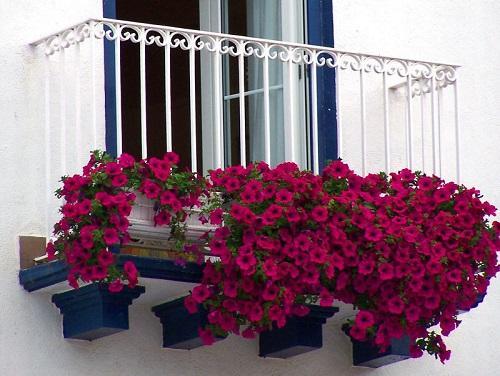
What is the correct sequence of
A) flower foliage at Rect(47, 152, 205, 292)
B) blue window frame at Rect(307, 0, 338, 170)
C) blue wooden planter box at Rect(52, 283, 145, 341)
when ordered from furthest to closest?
1. blue window frame at Rect(307, 0, 338, 170)
2. blue wooden planter box at Rect(52, 283, 145, 341)
3. flower foliage at Rect(47, 152, 205, 292)

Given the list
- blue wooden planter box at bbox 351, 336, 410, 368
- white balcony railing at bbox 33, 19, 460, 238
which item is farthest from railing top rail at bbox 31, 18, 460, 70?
blue wooden planter box at bbox 351, 336, 410, 368

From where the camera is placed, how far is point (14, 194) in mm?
7809

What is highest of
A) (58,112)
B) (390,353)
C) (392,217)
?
(58,112)

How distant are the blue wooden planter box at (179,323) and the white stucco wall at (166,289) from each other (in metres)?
0.06

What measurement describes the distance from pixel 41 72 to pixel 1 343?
4.33 feet

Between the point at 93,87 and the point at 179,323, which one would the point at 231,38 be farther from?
the point at 179,323

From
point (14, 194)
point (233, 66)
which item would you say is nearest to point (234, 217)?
point (14, 194)

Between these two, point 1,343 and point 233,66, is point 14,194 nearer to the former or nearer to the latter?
point 1,343

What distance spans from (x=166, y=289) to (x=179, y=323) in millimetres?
255

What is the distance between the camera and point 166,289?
25.6 ft

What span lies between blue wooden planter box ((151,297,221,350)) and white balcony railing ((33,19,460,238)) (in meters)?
0.73

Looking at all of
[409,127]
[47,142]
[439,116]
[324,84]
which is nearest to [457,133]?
[439,116]

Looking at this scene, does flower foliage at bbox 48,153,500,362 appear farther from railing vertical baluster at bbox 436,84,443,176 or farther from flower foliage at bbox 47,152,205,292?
railing vertical baluster at bbox 436,84,443,176

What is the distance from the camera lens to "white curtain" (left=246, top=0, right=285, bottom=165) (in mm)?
8875
